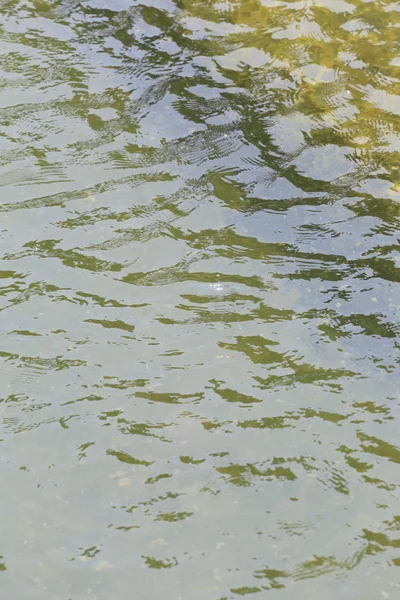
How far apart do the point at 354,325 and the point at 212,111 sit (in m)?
2.09

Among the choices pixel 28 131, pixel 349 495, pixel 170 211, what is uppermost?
pixel 28 131

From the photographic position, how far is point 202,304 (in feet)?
10.7

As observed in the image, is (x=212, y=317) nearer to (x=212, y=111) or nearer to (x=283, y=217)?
(x=283, y=217)

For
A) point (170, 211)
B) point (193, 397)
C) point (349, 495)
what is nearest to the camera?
point (349, 495)

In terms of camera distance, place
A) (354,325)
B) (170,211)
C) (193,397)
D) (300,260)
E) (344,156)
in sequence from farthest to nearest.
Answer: (344,156)
(170,211)
(300,260)
(354,325)
(193,397)

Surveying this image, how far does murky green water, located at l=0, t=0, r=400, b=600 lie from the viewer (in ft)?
8.09

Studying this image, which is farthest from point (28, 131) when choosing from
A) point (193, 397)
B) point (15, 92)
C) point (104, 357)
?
point (193, 397)

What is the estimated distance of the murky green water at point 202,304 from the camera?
2465 millimetres

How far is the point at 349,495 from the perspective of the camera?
2568 mm

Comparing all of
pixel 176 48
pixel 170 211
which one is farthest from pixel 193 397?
pixel 176 48

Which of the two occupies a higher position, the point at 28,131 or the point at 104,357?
the point at 28,131

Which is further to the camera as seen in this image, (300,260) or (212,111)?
(212,111)

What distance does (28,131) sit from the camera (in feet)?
13.8

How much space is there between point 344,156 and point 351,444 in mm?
2082
